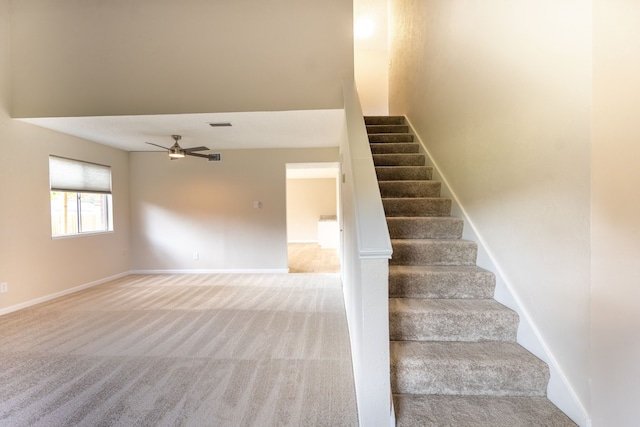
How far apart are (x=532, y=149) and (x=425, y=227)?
1.04 metres

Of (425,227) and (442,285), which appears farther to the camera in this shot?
(425,227)

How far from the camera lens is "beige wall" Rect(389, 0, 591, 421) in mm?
1351


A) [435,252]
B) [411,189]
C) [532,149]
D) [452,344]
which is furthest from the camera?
[411,189]

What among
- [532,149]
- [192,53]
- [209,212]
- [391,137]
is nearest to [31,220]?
[209,212]

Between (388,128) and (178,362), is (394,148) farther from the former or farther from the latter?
(178,362)

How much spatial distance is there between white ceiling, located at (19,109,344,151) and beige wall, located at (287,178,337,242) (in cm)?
488

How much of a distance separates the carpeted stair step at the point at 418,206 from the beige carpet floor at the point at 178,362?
137cm

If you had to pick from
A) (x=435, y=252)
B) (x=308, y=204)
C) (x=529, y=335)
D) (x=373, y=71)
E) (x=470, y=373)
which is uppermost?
(x=373, y=71)

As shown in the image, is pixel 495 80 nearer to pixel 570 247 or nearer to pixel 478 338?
pixel 570 247

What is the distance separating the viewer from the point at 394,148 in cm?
348

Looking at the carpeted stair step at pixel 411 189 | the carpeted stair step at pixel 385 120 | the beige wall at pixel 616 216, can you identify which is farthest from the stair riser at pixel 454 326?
the carpeted stair step at pixel 385 120

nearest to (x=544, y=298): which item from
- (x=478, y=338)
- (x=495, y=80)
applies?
(x=478, y=338)

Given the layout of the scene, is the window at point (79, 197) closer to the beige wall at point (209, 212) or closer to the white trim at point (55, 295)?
the beige wall at point (209, 212)

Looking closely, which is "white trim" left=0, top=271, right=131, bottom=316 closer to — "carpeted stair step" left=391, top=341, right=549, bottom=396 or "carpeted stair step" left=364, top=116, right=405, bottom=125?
"carpeted stair step" left=391, top=341, right=549, bottom=396
